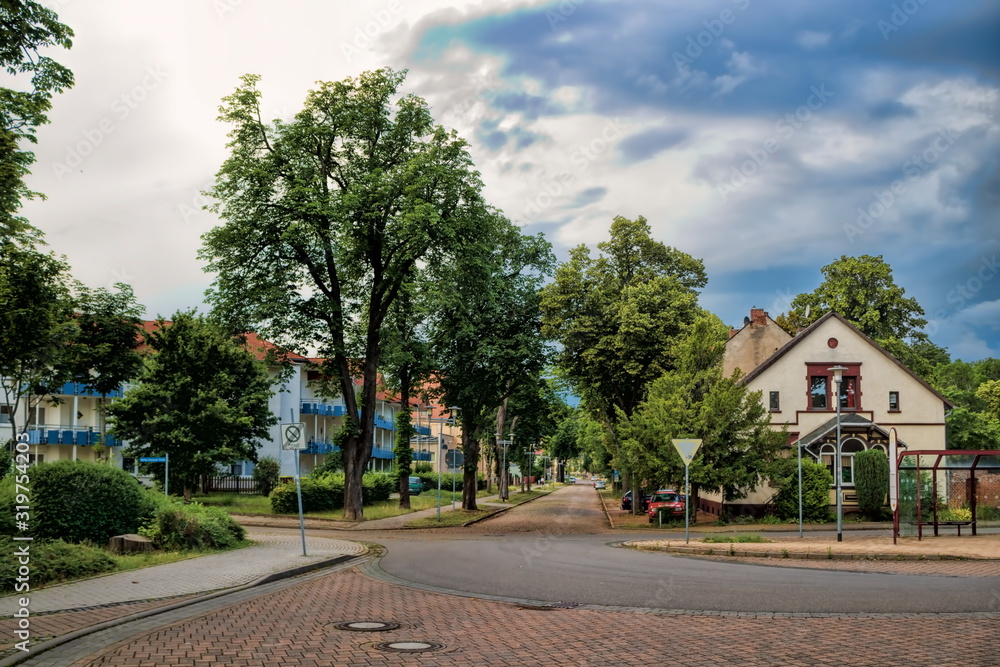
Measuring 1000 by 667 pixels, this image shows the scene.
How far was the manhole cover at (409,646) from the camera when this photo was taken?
8531 mm

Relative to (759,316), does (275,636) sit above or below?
below

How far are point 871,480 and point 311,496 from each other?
24143 mm

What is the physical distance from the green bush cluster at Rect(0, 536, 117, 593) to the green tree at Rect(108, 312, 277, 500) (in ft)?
77.9

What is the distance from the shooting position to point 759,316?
172 ft

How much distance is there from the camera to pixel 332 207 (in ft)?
103

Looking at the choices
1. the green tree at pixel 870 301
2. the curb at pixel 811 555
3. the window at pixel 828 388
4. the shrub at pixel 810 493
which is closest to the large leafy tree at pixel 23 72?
the curb at pixel 811 555

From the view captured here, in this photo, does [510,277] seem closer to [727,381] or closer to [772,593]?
[727,381]

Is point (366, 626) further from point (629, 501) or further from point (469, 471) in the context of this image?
point (629, 501)

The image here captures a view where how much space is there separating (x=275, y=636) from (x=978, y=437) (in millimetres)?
67255

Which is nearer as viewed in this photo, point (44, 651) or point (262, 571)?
point (44, 651)

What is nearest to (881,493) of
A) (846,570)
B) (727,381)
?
(727,381)

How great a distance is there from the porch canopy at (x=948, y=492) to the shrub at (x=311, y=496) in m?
23.1

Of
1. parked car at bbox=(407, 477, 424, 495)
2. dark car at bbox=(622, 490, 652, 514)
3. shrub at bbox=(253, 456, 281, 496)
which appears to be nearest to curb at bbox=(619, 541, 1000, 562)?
dark car at bbox=(622, 490, 652, 514)

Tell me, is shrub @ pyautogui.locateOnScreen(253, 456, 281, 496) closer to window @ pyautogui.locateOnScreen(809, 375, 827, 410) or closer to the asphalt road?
the asphalt road
